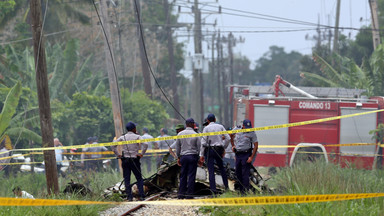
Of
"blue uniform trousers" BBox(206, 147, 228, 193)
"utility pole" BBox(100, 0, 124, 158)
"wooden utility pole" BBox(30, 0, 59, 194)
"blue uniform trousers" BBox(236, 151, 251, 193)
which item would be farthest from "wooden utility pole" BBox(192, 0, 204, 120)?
"blue uniform trousers" BBox(206, 147, 228, 193)

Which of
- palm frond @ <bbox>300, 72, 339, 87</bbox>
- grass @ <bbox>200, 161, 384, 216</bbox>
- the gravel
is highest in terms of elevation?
palm frond @ <bbox>300, 72, 339, 87</bbox>

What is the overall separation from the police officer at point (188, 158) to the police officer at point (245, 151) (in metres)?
0.97

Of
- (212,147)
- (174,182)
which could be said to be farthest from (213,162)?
(174,182)

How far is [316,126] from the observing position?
66.0ft

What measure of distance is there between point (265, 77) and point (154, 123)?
99613 millimetres

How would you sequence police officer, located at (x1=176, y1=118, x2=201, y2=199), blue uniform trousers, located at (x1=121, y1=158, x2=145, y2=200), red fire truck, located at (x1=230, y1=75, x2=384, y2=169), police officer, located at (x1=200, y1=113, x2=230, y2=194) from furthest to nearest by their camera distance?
red fire truck, located at (x1=230, y1=75, x2=384, y2=169) → blue uniform trousers, located at (x1=121, y1=158, x2=145, y2=200) → police officer, located at (x1=200, y1=113, x2=230, y2=194) → police officer, located at (x1=176, y1=118, x2=201, y2=199)

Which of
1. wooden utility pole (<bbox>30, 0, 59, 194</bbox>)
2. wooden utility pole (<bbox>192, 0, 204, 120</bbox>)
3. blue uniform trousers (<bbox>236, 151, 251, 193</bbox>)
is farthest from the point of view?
wooden utility pole (<bbox>192, 0, 204, 120</bbox>)

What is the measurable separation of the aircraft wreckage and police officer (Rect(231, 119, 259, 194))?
30 centimetres

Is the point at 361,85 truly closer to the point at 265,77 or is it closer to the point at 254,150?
the point at 254,150

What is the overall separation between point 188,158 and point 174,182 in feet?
5.83

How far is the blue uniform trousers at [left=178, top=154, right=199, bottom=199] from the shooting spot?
41.5 ft

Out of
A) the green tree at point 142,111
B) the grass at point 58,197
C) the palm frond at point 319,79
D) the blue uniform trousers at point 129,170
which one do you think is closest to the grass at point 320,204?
the blue uniform trousers at point 129,170

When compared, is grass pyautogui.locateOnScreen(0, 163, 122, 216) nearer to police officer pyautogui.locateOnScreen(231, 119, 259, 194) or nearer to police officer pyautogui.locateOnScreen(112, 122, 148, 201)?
police officer pyautogui.locateOnScreen(112, 122, 148, 201)

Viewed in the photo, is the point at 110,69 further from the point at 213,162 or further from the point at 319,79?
the point at 319,79
